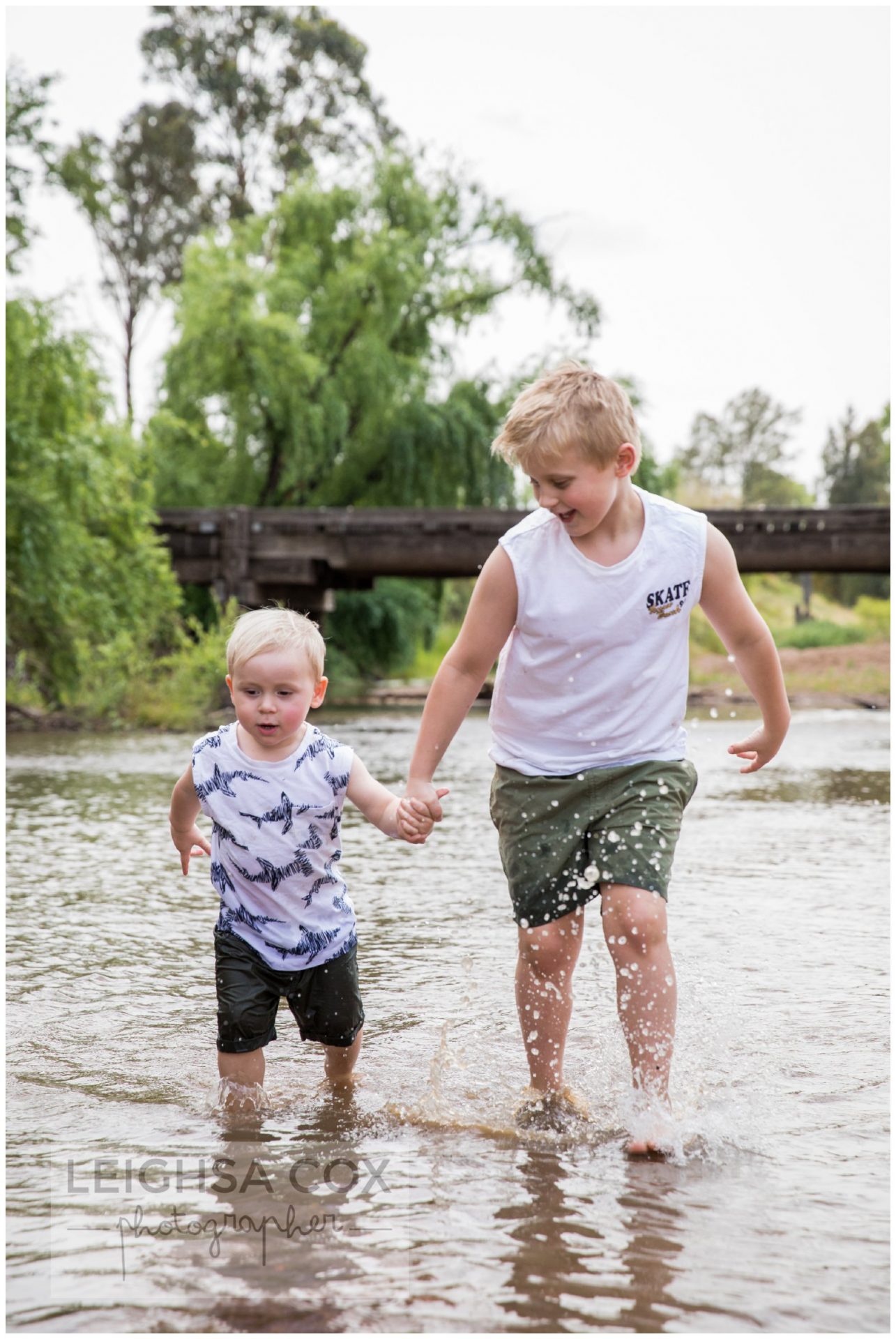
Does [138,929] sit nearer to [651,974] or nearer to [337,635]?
[651,974]

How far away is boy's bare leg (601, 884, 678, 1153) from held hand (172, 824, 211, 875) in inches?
41.3

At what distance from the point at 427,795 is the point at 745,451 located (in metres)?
79.0

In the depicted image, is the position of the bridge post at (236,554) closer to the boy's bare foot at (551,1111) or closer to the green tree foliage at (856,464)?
the boy's bare foot at (551,1111)

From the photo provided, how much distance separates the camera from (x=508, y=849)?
3393mm

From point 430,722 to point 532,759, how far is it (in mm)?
240

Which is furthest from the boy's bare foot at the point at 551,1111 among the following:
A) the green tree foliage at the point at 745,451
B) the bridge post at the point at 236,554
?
the green tree foliage at the point at 745,451

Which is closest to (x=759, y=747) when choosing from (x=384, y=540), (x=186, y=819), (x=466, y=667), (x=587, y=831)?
(x=587, y=831)

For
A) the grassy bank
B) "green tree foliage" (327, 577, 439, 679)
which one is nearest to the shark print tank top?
the grassy bank

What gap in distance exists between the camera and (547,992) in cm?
337

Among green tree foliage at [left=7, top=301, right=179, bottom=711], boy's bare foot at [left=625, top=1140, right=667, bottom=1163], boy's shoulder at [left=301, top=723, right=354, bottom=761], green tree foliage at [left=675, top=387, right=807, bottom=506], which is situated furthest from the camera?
green tree foliage at [left=675, top=387, right=807, bottom=506]

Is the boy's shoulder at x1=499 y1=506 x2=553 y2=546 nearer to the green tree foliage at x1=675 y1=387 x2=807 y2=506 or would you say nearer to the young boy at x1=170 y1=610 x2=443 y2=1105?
the young boy at x1=170 y1=610 x2=443 y2=1105

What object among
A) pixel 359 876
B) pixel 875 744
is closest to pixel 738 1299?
pixel 359 876

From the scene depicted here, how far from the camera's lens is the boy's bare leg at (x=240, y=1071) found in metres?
3.38

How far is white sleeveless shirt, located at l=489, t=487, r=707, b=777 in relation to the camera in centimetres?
327
